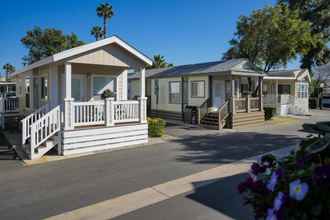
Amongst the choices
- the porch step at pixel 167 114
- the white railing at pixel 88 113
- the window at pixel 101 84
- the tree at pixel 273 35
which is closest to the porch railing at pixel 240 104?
the tree at pixel 273 35

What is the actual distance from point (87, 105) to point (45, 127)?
1610 mm

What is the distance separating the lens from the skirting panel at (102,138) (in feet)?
30.0

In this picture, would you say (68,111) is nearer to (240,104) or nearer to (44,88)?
(44,88)

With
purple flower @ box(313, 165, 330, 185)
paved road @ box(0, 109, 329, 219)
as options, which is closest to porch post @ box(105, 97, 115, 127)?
paved road @ box(0, 109, 329, 219)

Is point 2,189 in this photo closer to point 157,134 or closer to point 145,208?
point 145,208

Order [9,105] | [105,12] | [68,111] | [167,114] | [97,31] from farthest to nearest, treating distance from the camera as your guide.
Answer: [97,31], [105,12], [167,114], [9,105], [68,111]

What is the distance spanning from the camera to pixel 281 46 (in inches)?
726

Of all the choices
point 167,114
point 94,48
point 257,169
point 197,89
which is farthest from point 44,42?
point 257,169

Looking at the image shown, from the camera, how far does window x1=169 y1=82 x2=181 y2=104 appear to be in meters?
19.8

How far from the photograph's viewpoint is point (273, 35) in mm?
18641

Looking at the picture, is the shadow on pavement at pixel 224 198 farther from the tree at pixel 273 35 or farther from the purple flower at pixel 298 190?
the tree at pixel 273 35

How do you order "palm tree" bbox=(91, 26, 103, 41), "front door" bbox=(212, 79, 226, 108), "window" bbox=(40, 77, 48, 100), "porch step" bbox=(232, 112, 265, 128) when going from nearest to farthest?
1. "window" bbox=(40, 77, 48, 100)
2. "porch step" bbox=(232, 112, 265, 128)
3. "front door" bbox=(212, 79, 226, 108)
4. "palm tree" bbox=(91, 26, 103, 41)

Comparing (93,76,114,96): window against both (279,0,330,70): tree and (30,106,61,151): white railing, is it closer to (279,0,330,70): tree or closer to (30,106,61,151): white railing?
(30,106,61,151): white railing

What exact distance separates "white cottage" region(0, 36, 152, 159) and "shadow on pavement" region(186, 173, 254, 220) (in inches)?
196
